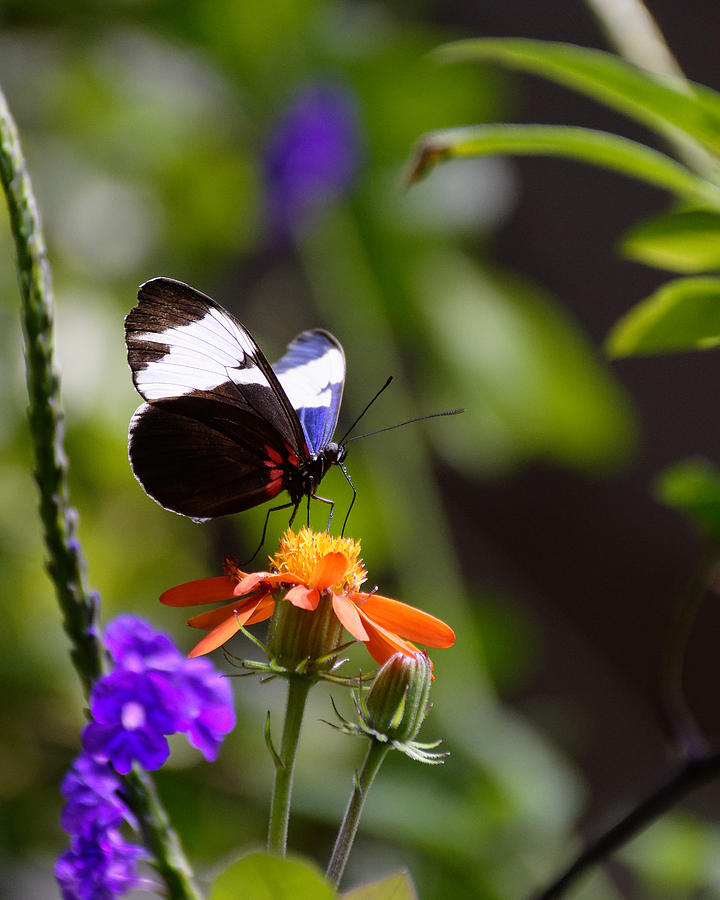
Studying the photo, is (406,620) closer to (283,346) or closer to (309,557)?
(309,557)

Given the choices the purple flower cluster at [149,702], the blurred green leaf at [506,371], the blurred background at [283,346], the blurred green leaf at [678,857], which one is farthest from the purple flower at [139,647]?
the blurred green leaf at [506,371]

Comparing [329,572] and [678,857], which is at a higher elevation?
[329,572]

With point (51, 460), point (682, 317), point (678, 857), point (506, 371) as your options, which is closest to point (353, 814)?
point (51, 460)

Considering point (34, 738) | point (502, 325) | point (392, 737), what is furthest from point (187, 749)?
point (392, 737)

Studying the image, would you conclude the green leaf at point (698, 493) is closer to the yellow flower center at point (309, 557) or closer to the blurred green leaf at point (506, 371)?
the yellow flower center at point (309, 557)

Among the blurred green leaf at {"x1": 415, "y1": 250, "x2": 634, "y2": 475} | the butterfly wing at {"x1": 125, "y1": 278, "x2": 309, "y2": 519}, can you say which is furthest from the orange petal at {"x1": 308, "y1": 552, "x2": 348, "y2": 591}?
the blurred green leaf at {"x1": 415, "y1": 250, "x2": 634, "y2": 475}
